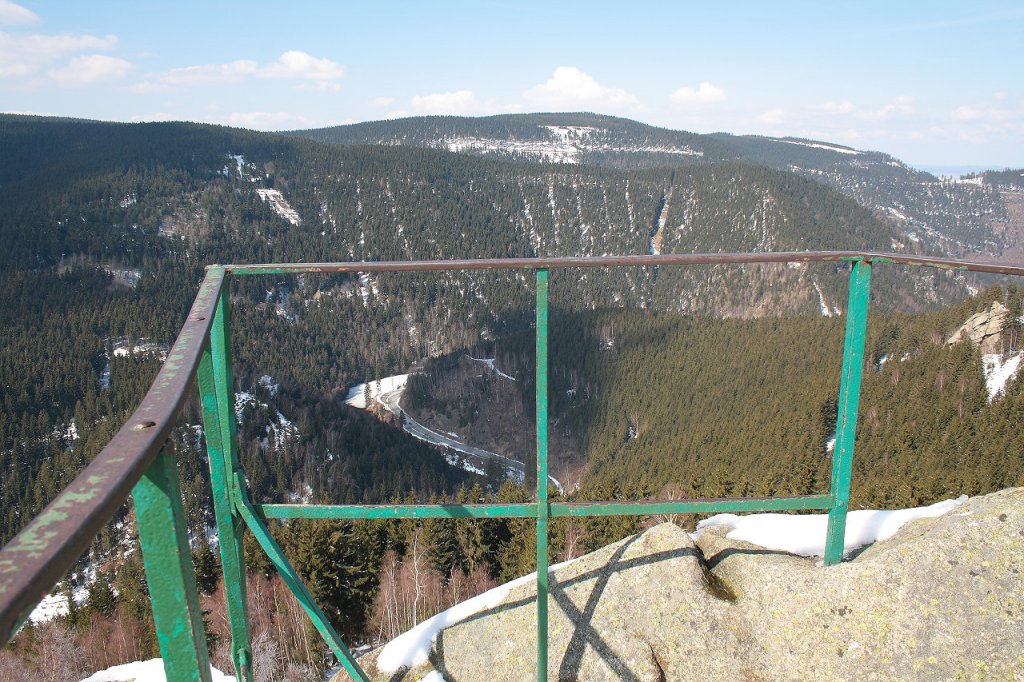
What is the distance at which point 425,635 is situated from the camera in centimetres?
462

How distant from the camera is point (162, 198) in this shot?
19438 centimetres

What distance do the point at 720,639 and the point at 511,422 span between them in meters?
123

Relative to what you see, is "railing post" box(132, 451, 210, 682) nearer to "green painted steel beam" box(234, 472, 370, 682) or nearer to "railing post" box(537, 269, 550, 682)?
"green painted steel beam" box(234, 472, 370, 682)

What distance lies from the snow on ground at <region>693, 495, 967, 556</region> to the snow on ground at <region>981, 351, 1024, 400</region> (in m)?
63.3

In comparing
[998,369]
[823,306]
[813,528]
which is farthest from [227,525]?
[823,306]

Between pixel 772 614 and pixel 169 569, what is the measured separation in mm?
3534

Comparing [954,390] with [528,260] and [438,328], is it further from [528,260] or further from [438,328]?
[438,328]

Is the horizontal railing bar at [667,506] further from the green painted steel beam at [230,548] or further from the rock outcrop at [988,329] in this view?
the rock outcrop at [988,329]

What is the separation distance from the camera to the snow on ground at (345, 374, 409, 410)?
461 feet

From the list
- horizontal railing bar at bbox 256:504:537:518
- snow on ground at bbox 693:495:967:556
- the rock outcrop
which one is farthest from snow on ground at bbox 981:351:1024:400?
horizontal railing bar at bbox 256:504:537:518

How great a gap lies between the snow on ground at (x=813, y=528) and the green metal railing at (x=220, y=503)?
18.8 inches

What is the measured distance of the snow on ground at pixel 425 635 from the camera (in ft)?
14.6

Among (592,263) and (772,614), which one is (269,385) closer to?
(772,614)

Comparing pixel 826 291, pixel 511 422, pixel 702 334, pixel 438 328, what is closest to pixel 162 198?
pixel 438 328
